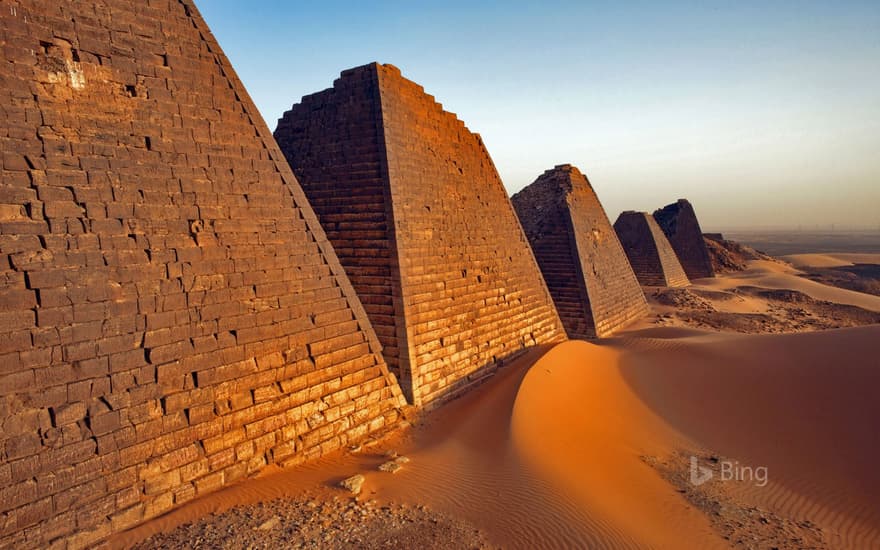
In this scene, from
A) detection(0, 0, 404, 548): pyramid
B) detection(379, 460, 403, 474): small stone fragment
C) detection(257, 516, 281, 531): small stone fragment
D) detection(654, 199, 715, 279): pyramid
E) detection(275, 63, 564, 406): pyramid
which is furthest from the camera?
detection(654, 199, 715, 279): pyramid

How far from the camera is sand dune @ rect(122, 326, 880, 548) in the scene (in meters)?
4.48

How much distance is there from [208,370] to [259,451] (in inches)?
44.5

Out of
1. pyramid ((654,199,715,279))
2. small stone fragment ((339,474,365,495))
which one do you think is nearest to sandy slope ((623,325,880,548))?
small stone fragment ((339,474,365,495))

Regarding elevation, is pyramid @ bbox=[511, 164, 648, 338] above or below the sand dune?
above

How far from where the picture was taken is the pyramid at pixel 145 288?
3889mm

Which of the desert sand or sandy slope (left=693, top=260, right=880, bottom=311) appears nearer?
the desert sand

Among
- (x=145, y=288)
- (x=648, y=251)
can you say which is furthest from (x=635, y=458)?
(x=648, y=251)

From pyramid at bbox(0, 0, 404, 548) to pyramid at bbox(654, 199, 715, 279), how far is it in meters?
28.6

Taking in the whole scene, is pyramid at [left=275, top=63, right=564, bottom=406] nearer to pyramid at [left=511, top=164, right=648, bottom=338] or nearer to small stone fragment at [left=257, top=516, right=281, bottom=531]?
small stone fragment at [left=257, top=516, right=281, bottom=531]

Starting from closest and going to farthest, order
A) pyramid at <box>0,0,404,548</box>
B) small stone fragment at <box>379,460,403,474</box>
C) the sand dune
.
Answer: pyramid at <box>0,0,404,548</box>, the sand dune, small stone fragment at <box>379,460,403,474</box>

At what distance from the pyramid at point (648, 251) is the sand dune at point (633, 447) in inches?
563

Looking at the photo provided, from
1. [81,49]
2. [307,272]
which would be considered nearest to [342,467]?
[307,272]

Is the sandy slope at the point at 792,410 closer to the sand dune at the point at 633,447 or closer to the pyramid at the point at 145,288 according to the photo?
the sand dune at the point at 633,447

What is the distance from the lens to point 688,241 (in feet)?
94.9
